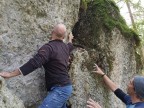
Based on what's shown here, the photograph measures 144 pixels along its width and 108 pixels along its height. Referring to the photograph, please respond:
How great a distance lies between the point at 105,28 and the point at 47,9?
1.84 meters

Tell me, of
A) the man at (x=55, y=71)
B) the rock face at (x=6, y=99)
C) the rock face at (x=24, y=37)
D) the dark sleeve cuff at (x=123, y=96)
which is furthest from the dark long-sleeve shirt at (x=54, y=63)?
the dark sleeve cuff at (x=123, y=96)

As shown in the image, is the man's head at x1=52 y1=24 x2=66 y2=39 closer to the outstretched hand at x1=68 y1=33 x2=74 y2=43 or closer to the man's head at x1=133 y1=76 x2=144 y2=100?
the outstretched hand at x1=68 y1=33 x2=74 y2=43

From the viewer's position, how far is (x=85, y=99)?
773cm

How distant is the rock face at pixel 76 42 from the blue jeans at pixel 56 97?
59cm

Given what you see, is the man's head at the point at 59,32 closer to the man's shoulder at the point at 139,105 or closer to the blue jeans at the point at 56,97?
the blue jeans at the point at 56,97

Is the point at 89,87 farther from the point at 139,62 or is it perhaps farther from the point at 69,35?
the point at 139,62

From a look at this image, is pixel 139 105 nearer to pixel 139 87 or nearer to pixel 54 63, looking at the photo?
pixel 139 87

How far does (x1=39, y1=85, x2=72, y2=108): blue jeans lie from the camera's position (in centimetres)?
646

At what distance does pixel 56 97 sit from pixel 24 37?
A: 1648mm

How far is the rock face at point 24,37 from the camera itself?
693 cm

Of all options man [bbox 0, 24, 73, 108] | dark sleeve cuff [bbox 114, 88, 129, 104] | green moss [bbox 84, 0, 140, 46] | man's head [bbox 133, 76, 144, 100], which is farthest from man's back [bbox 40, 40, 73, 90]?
man's head [bbox 133, 76, 144, 100]

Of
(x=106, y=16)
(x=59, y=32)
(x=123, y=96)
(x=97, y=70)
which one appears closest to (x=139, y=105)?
(x=123, y=96)

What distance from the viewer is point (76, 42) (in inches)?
330

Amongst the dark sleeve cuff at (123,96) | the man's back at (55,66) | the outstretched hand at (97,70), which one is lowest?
the outstretched hand at (97,70)
